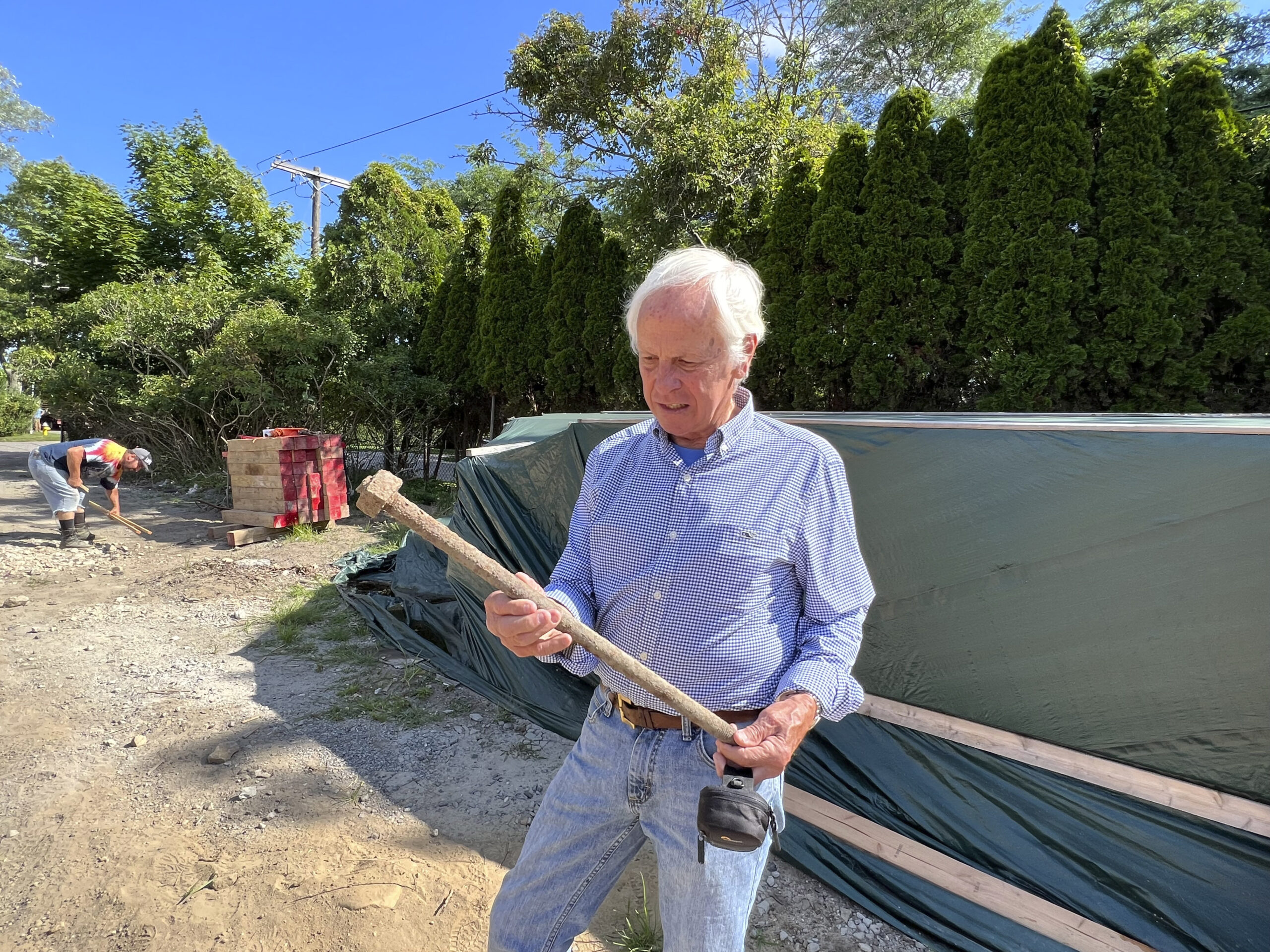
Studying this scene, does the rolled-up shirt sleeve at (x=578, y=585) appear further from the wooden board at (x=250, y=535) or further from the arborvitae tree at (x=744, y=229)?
the wooden board at (x=250, y=535)

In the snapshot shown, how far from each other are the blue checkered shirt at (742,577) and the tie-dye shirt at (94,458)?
8866mm

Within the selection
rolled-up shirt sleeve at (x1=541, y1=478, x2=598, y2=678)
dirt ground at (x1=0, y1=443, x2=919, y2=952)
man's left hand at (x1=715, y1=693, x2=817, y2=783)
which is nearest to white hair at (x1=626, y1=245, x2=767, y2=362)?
rolled-up shirt sleeve at (x1=541, y1=478, x2=598, y2=678)

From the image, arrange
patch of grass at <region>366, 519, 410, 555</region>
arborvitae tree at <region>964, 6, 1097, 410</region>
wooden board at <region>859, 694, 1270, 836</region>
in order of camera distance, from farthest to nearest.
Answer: patch of grass at <region>366, 519, 410, 555</region> < arborvitae tree at <region>964, 6, 1097, 410</region> < wooden board at <region>859, 694, 1270, 836</region>

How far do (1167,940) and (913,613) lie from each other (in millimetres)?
1115

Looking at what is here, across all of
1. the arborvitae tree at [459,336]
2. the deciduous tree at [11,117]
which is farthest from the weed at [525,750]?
the deciduous tree at [11,117]

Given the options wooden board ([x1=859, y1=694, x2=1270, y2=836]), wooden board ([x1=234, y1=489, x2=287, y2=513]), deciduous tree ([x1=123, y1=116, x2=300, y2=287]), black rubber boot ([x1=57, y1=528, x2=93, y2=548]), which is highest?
deciduous tree ([x1=123, y1=116, x2=300, y2=287])

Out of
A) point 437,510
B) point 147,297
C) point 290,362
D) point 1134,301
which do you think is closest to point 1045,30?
point 1134,301

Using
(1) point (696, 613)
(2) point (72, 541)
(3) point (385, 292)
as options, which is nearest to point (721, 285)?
(1) point (696, 613)

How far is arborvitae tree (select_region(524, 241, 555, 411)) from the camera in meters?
8.47

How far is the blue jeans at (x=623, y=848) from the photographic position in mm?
1263

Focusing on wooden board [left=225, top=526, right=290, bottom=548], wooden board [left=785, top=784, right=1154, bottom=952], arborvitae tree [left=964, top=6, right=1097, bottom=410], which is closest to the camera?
wooden board [left=785, top=784, right=1154, bottom=952]

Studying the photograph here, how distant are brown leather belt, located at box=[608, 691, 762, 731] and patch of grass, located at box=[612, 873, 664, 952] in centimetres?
131

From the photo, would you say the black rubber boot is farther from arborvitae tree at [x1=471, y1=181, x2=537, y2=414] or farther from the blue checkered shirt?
the blue checkered shirt

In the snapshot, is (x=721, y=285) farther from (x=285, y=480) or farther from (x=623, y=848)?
(x=285, y=480)
